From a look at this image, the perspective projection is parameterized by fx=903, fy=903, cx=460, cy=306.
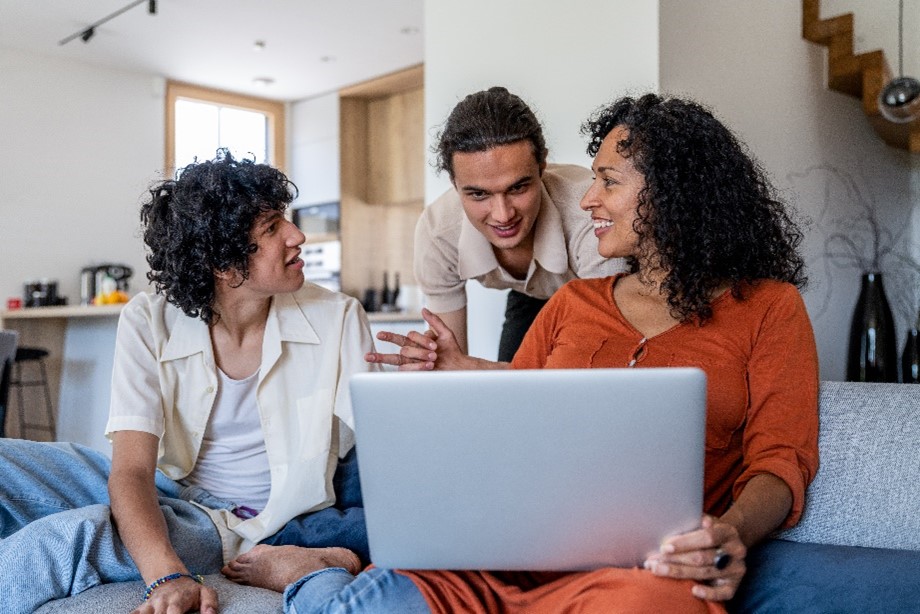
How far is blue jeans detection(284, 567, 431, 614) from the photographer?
4.09ft

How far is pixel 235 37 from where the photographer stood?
6.38 m

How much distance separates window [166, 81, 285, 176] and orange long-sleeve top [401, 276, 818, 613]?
5.98 m

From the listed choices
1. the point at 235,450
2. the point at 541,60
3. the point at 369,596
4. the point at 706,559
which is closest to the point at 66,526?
the point at 235,450

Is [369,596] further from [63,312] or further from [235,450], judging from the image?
[63,312]

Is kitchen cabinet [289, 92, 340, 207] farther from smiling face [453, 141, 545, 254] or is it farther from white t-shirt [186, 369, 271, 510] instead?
white t-shirt [186, 369, 271, 510]

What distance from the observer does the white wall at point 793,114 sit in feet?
10.1

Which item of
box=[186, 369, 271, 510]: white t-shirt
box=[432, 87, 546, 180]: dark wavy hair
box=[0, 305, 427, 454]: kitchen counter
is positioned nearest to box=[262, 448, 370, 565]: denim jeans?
box=[186, 369, 271, 510]: white t-shirt

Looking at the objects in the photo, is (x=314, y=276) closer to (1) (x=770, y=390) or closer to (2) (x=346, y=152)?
(2) (x=346, y=152)

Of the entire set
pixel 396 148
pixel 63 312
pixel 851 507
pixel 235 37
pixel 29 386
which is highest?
pixel 235 37

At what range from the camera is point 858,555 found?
4.72 feet

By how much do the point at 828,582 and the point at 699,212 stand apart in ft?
2.19

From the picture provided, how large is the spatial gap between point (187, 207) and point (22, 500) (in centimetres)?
66

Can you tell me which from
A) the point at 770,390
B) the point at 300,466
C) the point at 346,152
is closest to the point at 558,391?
the point at 770,390

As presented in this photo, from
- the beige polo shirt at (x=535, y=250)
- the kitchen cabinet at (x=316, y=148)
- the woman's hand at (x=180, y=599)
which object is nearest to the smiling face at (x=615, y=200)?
the beige polo shirt at (x=535, y=250)
